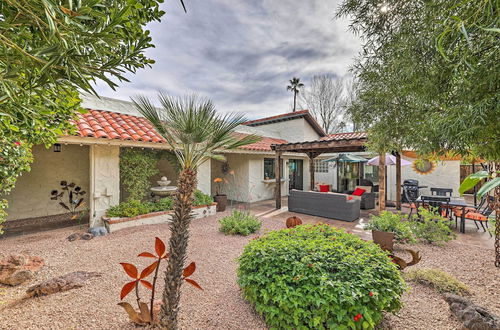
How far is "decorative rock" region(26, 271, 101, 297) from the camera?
3.29 meters

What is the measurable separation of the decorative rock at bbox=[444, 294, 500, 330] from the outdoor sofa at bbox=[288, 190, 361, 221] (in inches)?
196

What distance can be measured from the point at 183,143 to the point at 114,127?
18.6 ft

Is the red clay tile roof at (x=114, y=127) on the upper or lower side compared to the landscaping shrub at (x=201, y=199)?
upper

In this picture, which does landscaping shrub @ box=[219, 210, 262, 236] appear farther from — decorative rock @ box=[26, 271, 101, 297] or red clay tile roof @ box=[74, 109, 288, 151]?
decorative rock @ box=[26, 271, 101, 297]

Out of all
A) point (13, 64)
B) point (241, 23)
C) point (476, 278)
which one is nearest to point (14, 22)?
point (13, 64)

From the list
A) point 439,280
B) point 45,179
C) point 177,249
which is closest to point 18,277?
point 177,249

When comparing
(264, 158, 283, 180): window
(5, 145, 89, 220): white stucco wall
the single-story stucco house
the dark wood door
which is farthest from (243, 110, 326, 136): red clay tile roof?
(5, 145, 89, 220): white stucco wall

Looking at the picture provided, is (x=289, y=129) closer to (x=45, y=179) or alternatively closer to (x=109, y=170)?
(x=109, y=170)

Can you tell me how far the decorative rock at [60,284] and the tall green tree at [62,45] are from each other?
2519mm

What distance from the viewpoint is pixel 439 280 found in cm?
357

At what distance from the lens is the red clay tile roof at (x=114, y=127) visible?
615 centimetres

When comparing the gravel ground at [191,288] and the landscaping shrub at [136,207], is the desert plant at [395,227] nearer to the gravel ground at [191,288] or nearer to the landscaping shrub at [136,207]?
the gravel ground at [191,288]

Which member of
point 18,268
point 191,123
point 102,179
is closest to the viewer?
point 191,123

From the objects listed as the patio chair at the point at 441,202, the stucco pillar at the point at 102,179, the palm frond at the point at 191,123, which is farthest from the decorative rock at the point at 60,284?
the patio chair at the point at 441,202
